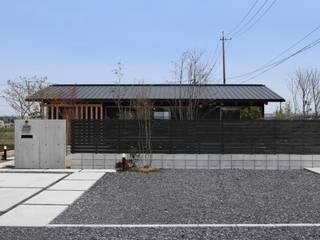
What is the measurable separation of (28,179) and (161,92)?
387 inches

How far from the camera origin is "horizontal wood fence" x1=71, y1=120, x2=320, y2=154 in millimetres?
8602

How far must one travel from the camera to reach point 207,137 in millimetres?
8625

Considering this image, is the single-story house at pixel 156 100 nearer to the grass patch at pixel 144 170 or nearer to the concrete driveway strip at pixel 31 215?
the grass patch at pixel 144 170

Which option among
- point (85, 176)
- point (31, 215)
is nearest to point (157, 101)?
point (85, 176)

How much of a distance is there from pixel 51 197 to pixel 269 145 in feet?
21.5

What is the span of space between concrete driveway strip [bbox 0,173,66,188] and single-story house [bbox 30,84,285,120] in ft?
22.7

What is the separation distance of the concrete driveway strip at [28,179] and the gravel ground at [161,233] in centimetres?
280

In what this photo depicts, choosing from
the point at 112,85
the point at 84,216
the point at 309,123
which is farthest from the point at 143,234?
the point at 112,85

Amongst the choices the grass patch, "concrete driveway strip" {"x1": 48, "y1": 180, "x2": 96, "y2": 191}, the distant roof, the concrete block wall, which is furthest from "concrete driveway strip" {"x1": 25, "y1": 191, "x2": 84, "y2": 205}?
the distant roof

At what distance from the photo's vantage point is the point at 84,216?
4320 mm

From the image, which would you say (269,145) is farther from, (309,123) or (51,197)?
(51,197)

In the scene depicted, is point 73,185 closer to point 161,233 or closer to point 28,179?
point 28,179

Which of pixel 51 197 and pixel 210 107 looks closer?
pixel 51 197

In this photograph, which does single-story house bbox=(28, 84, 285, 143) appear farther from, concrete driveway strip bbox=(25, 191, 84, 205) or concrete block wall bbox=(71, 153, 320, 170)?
concrete driveway strip bbox=(25, 191, 84, 205)
